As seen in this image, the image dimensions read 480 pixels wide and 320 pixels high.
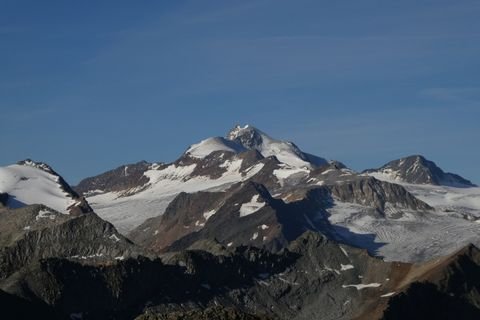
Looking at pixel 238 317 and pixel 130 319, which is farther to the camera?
pixel 130 319

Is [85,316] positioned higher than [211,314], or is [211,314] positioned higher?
[211,314]

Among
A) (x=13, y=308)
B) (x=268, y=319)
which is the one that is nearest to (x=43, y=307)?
(x=13, y=308)

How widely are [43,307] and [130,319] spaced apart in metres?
15.6

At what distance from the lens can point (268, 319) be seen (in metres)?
63.5

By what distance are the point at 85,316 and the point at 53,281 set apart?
25.5 ft

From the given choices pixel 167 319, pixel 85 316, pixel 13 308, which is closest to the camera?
pixel 167 319

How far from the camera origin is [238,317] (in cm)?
6188

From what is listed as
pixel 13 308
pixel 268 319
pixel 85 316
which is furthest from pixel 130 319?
pixel 268 319

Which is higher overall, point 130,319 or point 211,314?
point 211,314

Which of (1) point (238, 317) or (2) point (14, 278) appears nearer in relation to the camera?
(1) point (238, 317)

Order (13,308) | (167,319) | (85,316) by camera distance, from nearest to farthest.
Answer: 1. (167,319)
2. (13,308)
3. (85,316)

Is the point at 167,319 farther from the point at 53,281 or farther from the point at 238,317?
the point at 53,281

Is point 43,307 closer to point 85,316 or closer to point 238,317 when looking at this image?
point 85,316

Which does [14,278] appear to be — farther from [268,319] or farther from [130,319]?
[268,319]
